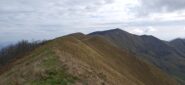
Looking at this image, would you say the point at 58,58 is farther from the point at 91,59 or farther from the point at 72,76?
the point at 91,59

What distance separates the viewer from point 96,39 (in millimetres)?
125438

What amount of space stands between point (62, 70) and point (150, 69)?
86.8 meters

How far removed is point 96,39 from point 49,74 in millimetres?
84225

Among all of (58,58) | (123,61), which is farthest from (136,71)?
(58,58)

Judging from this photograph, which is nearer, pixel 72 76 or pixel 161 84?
pixel 72 76

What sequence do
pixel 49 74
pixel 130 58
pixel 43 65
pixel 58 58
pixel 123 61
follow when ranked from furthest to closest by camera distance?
pixel 130 58, pixel 123 61, pixel 58 58, pixel 43 65, pixel 49 74

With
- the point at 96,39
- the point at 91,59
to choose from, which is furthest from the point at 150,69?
the point at 91,59

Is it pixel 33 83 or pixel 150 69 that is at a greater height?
pixel 33 83

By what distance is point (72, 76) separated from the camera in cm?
4166

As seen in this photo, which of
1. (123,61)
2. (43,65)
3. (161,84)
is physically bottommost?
(161,84)

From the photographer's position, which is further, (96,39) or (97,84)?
(96,39)

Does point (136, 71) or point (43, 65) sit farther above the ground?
point (43, 65)

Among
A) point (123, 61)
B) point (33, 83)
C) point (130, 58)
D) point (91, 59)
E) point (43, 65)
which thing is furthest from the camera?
point (130, 58)

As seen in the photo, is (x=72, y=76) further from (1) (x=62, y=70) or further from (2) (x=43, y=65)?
(2) (x=43, y=65)
